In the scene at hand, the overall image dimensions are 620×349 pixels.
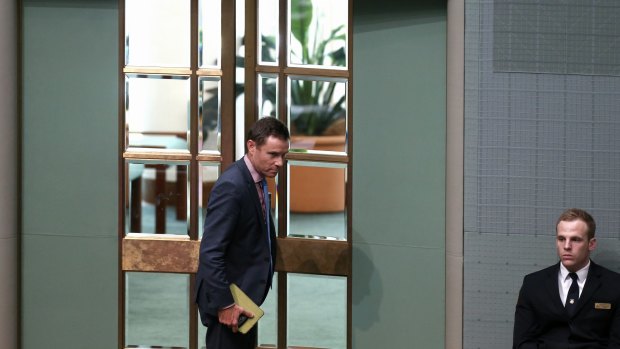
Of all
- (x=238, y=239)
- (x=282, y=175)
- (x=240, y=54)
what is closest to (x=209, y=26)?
(x=240, y=54)

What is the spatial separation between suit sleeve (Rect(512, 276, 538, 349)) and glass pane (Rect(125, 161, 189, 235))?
5.56ft

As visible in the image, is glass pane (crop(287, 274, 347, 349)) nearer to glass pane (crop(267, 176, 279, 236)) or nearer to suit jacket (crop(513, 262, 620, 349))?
glass pane (crop(267, 176, 279, 236))

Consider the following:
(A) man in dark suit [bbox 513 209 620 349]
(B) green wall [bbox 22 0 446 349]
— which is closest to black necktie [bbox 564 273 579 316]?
(A) man in dark suit [bbox 513 209 620 349]

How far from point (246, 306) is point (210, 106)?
1.20 m

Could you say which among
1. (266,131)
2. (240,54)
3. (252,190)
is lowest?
(252,190)

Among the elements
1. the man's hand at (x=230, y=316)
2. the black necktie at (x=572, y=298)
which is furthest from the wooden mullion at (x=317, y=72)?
the black necktie at (x=572, y=298)

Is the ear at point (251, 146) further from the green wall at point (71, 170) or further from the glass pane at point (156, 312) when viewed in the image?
the glass pane at point (156, 312)

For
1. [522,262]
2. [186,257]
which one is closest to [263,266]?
[186,257]

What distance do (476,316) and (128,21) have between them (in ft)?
7.13

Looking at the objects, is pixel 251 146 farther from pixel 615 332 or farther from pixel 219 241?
pixel 615 332

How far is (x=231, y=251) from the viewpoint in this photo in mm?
4590

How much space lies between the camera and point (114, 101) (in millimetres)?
5312

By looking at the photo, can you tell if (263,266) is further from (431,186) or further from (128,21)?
(128,21)

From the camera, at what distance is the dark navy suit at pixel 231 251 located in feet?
14.6
